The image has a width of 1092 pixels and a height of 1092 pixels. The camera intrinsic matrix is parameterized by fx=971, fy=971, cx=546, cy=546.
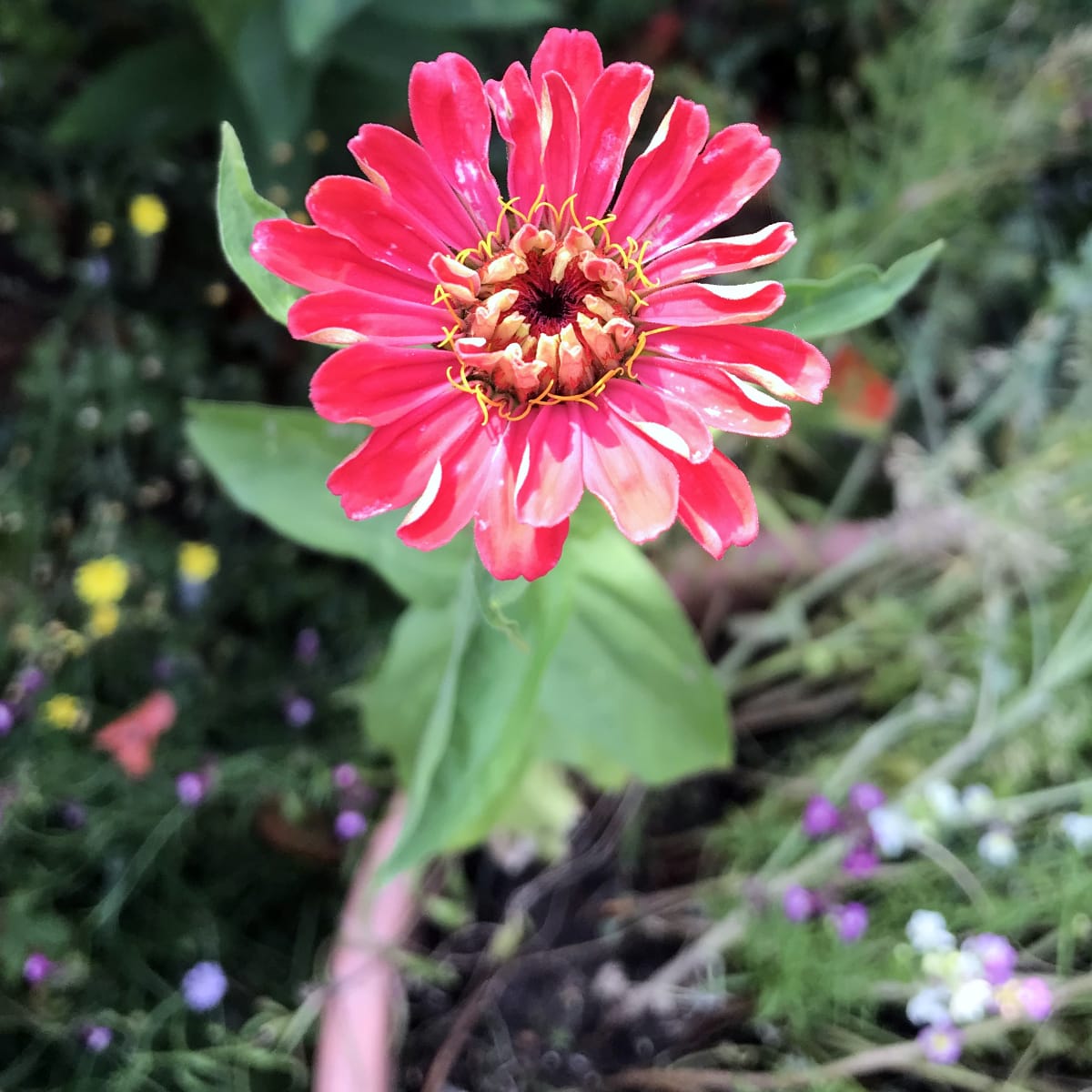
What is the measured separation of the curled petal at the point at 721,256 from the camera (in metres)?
0.49

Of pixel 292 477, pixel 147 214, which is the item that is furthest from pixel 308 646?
pixel 147 214

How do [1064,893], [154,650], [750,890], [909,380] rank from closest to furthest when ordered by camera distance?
[1064,893] → [750,890] → [154,650] → [909,380]

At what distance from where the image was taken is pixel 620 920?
0.98 metres

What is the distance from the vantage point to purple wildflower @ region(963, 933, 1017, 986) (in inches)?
29.0

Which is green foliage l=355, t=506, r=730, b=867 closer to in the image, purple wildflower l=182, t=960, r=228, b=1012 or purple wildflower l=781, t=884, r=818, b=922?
purple wildflower l=781, t=884, r=818, b=922

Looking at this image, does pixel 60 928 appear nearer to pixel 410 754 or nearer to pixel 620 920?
pixel 410 754

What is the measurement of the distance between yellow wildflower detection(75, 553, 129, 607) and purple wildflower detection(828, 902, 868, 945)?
74cm

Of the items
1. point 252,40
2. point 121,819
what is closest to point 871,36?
point 252,40

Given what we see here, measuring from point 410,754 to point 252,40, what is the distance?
0.66 metres

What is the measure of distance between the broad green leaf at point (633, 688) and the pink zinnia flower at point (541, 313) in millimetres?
285

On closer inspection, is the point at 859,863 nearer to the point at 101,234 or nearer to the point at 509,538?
the point at 509,538

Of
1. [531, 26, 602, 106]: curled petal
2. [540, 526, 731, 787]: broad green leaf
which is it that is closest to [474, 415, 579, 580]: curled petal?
[531, 26, 602, 106]: curled petal

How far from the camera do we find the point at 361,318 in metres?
0.52

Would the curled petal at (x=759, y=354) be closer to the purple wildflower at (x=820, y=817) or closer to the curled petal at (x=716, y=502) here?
the curled petal at (x=716, y=502)
